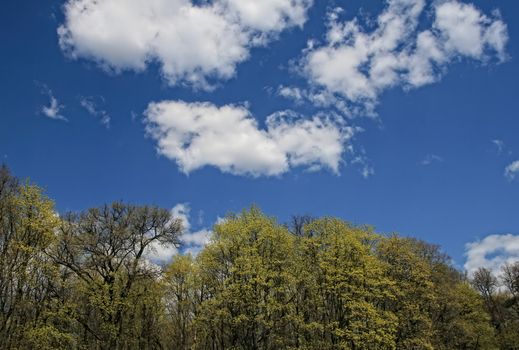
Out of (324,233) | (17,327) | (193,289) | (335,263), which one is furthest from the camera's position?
(193,289)

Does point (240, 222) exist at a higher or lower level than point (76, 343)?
higher

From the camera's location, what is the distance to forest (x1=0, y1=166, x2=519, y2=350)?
3978 cm

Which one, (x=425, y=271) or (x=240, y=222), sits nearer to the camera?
(x=240, y=222)

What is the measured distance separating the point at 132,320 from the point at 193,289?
7963 mm

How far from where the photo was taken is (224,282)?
144 ft

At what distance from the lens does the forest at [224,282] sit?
39.8m

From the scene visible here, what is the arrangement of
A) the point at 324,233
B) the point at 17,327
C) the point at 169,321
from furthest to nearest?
the point at 169,321 → the point at 324,233 → the point at 17,327

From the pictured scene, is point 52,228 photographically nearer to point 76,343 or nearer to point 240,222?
point 76,343

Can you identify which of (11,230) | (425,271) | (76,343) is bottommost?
(76,343)

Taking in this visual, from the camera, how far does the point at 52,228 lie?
40.6 metres

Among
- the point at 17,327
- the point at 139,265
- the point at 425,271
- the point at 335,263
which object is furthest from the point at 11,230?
the point at 425,271

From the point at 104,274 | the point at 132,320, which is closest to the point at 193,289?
the point at 132,320

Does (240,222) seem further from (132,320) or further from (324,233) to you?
(132,320)

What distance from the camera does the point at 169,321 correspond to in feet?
207
